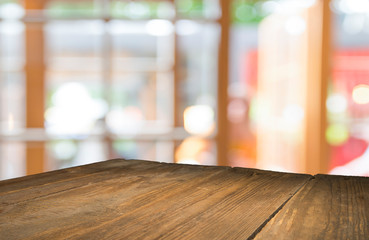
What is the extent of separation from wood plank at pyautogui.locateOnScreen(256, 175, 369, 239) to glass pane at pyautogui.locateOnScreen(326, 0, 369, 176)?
7.07 ft

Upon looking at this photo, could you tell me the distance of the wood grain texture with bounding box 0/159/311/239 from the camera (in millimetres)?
528

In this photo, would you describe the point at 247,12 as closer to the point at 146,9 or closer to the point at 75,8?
the point at 146,9

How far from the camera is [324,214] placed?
0.63 meters

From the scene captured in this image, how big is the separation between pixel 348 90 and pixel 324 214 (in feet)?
8.53

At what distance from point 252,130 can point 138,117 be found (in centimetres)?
96

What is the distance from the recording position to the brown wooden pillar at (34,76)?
272 centimetres

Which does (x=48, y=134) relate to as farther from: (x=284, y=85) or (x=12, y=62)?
(x=284, y=85)

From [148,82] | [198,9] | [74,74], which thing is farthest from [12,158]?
[198,9]

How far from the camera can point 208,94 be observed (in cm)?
287

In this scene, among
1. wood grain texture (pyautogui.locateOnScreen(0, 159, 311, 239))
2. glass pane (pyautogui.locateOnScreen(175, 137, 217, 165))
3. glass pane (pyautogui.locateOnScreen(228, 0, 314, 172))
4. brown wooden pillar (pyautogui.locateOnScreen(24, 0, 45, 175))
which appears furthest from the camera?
glass pane (pyautogui.locateOnScreen(228, 0, 314, 172))

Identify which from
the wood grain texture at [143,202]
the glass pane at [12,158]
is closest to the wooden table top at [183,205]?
the wood grain texture at [143,202]

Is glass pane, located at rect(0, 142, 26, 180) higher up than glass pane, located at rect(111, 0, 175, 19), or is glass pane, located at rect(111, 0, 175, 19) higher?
glass pane, located at rect(111, 0, 175, 19)

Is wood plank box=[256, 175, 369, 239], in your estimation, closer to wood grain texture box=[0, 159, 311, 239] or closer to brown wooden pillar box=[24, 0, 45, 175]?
wood grain texture box=[0, 159, 311, 239]

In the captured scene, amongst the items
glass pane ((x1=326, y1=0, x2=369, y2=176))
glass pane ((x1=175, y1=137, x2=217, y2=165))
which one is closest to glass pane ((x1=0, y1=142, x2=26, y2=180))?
glass pane ((x1=175, y1=137, x2=217, y2=165))
